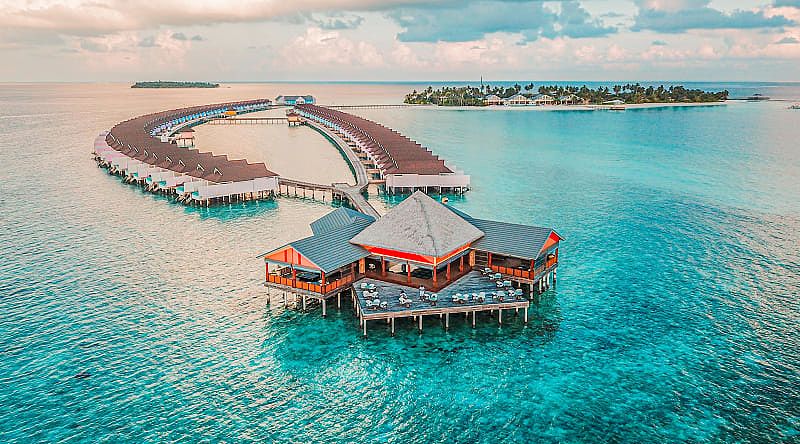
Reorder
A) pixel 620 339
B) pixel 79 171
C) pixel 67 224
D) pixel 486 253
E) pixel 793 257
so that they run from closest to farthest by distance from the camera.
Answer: pixel 620 339 < pixel 486 253 < pixel 793 257 < pixel 67 224 < pixel 79 171

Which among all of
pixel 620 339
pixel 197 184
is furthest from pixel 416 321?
pixel 197 184

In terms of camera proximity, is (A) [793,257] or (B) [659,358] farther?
(A) [793,257]

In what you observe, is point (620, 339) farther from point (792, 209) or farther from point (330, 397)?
point (792, 209)

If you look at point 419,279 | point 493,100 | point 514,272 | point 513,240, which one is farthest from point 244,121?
point 514,272

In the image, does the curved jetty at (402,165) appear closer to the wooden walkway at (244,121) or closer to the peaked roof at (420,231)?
the peaked roof at (420,231)

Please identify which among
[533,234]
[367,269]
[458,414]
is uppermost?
[533,234]

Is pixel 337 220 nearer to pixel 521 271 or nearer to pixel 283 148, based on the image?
pixel 521 271

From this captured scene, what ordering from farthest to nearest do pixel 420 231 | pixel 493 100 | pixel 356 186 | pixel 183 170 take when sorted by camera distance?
pixel 493 100, pixel 183 170, pixel 356 186, pixel 420 231
